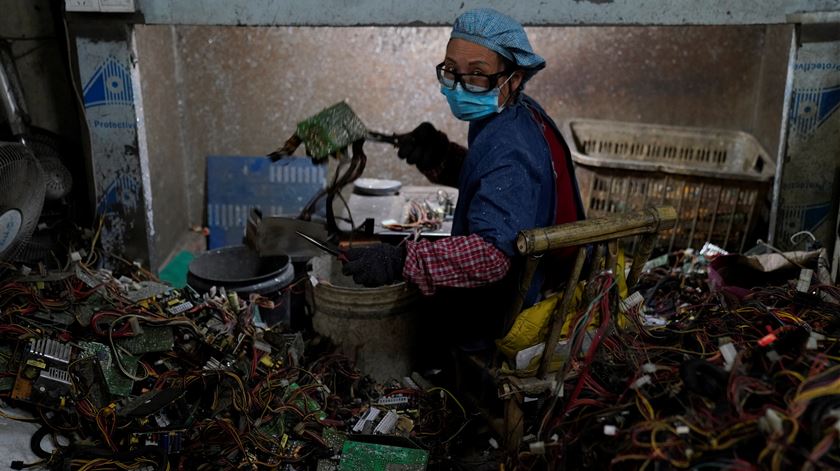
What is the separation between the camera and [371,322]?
3.80 metres

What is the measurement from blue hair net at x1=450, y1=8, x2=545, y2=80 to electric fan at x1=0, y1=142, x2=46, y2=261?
2.13 meters

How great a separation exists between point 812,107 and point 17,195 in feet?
13.7

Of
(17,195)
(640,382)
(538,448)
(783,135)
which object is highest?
(783,135)

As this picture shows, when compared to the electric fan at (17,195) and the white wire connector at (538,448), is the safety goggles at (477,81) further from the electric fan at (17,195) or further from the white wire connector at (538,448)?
the electric fan at (17,195)

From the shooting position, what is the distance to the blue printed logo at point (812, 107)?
3.94 meters

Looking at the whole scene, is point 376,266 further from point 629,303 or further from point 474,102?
point 629,303

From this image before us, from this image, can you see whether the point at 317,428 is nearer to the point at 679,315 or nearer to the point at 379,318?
the point at 379,318

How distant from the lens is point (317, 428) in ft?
11.2

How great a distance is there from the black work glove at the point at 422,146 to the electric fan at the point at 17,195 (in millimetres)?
1813

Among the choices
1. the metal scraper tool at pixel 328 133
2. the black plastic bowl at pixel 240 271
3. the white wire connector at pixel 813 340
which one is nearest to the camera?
the white wire connector at pixel 813 340

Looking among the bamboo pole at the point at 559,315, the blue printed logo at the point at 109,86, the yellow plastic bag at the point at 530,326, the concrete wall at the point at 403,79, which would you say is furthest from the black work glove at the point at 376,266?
the concrete wall at the point at 403,79

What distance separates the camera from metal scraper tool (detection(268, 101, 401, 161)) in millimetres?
3619

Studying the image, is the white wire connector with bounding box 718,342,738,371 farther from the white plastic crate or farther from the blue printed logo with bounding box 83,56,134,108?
the blue printed logo with bounding box 83,56,134,108

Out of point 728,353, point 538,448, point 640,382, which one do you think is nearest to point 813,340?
point 728,353
